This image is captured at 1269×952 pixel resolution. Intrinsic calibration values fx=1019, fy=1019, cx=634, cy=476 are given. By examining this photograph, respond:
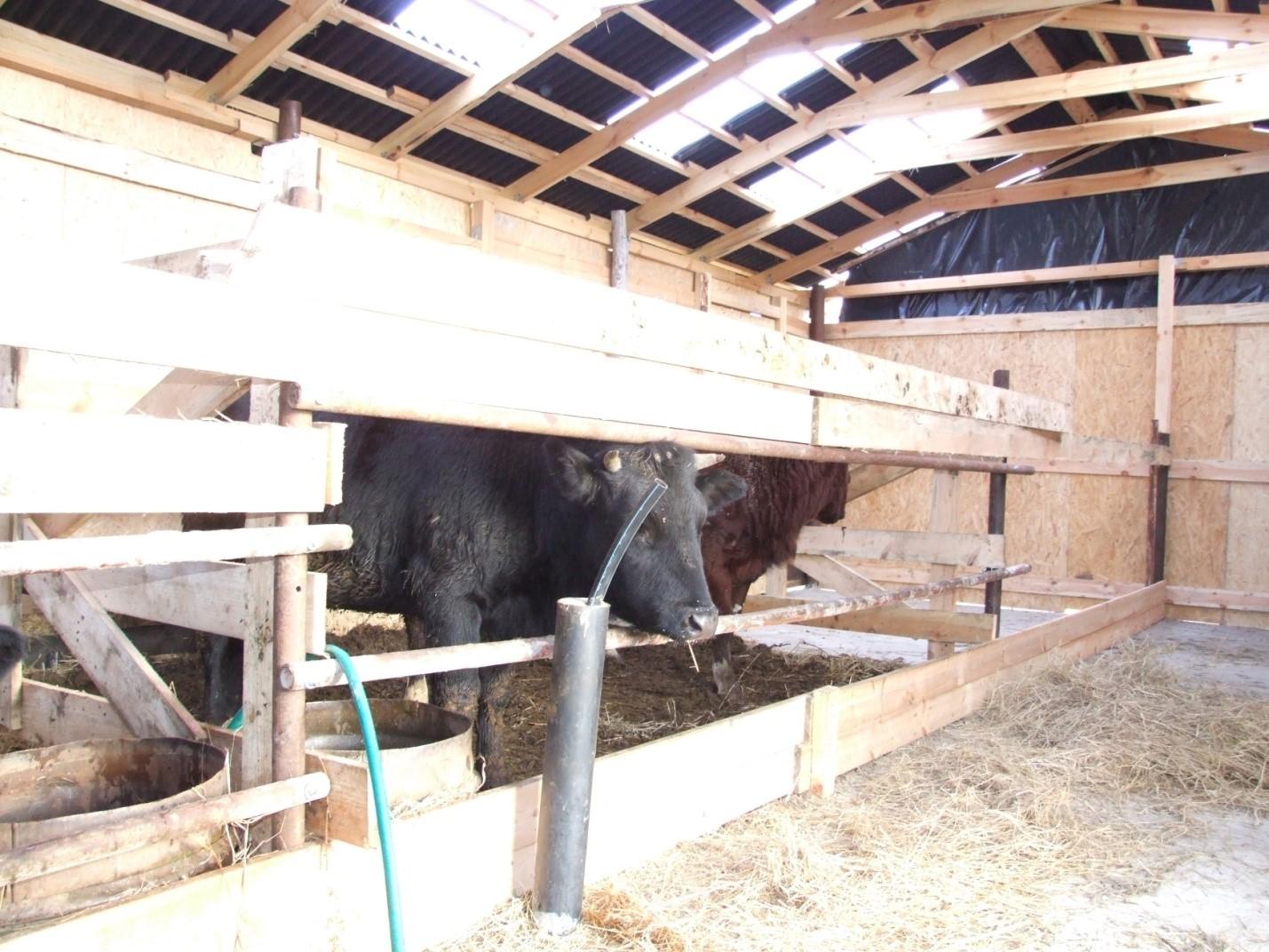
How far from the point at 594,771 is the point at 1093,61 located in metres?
11.2

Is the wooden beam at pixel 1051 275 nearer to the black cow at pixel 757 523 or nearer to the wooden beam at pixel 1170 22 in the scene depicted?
the wooden beam at pixel 1170 22

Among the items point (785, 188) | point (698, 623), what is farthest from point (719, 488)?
point (785, 188)

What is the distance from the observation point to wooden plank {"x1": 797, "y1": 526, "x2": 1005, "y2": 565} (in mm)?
6547

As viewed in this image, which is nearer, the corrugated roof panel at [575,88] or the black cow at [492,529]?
the black cow at [492,529]

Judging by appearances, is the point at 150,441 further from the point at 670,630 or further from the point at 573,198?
the point at 573,198

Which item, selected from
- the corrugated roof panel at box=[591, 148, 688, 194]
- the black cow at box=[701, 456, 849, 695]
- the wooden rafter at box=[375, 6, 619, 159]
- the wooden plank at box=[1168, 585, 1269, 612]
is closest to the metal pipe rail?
the black cow at box=[701, 456, 849, 695]

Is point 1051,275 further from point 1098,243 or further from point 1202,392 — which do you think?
point 1202,392

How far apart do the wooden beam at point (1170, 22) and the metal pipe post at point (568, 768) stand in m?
8.00

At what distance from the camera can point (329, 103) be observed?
26.0 feet

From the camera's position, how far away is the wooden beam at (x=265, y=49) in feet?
21.4

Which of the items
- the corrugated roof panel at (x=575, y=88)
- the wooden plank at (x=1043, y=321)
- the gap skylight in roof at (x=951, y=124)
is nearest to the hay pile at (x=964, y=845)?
the corrugated roof panel at (x=575, y=88)

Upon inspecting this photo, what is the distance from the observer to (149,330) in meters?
2.05

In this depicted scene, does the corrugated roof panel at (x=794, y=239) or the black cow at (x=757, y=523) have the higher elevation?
the corrugated roof panel at (x=794, y=239)

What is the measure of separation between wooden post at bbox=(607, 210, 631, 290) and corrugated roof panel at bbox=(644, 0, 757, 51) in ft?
6.98
